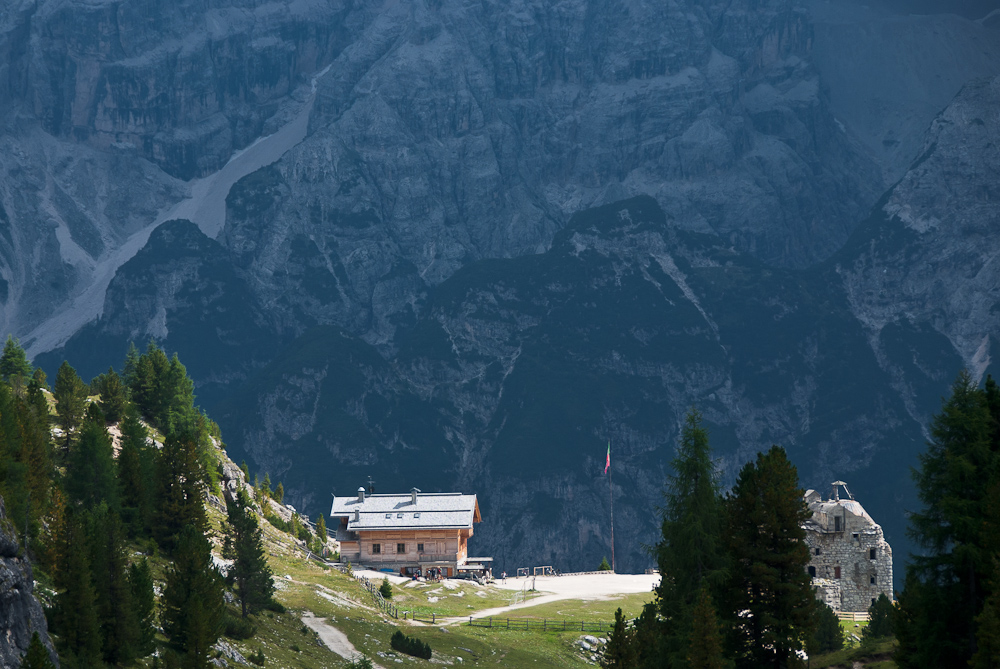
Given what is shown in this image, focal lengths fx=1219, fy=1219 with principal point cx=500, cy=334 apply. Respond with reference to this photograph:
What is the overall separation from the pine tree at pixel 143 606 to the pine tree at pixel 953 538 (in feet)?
124

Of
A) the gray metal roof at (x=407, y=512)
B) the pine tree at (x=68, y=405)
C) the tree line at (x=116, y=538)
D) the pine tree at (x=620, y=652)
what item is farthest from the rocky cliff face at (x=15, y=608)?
the gray metal roof at (x=407, y=512)

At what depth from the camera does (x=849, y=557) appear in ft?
444

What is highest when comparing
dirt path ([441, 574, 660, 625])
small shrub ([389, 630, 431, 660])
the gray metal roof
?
the gray metal roof

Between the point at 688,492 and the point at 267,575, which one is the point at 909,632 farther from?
the point at 267,575

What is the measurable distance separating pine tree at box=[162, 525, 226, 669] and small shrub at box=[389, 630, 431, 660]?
634 inches

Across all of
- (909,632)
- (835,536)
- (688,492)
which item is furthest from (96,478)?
(835,536)

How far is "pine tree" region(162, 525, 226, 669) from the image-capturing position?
64.3 meters

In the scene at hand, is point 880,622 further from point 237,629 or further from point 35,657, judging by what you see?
point 35,657

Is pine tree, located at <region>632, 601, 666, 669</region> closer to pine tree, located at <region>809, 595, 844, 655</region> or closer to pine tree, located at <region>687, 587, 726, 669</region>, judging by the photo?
pine tree, located at <region>687, 587, 726, 669</region>

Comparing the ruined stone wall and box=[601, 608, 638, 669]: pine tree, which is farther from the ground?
the ruined stone wall

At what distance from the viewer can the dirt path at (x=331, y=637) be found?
81562mm

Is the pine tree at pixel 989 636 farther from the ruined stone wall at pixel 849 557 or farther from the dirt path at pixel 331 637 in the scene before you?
the ruined stone wall at pixel 849 557

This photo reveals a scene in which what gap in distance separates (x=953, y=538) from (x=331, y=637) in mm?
44943

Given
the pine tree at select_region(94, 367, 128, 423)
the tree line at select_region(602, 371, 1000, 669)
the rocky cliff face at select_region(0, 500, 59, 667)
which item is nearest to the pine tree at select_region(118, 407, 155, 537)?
the pine tree at select_region(94, 367, 128, 423)
